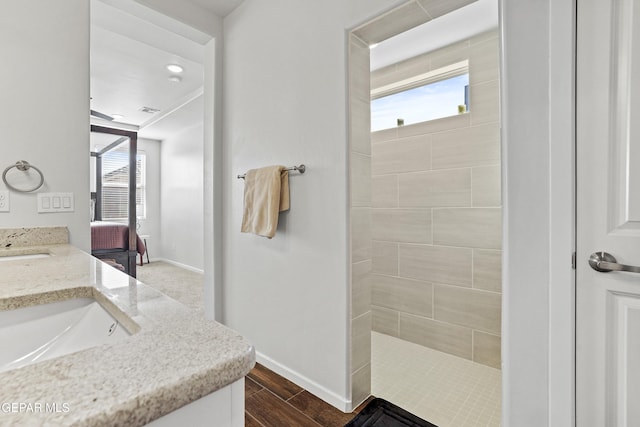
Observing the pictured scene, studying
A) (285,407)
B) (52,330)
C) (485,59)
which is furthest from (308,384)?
(485,59)

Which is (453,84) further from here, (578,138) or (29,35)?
(29,35)

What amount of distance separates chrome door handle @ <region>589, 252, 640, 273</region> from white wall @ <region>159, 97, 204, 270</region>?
487 cm

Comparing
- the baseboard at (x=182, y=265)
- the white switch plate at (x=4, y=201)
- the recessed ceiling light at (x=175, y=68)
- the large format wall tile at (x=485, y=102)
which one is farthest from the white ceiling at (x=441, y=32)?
the baseboard at (x=182, y=265)

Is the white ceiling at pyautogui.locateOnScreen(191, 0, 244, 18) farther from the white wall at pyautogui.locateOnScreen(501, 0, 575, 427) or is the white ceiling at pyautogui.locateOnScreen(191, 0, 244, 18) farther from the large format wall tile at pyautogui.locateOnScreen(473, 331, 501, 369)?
the large format wall tile at pyautogui.locateOnScreen(473, 331, 501, 369)

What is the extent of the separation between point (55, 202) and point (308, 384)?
5.63ft

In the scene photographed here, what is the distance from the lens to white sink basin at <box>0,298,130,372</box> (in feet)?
2.25

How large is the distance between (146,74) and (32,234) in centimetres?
244

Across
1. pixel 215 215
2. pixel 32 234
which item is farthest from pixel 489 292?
pixel 32 234

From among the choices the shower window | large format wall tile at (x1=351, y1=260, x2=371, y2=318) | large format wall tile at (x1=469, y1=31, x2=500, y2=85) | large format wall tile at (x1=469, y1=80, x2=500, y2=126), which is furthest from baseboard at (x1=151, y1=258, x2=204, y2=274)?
large format wall tile at (x1=469, y1=31, x2=500, y2=85)

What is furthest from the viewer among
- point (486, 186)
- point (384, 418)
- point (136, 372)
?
point (486, 186)

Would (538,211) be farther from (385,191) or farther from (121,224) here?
(121,224)

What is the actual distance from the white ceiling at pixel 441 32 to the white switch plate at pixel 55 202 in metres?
2.24

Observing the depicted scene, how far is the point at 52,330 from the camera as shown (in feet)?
2.45

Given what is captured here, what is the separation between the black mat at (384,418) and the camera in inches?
58.6
